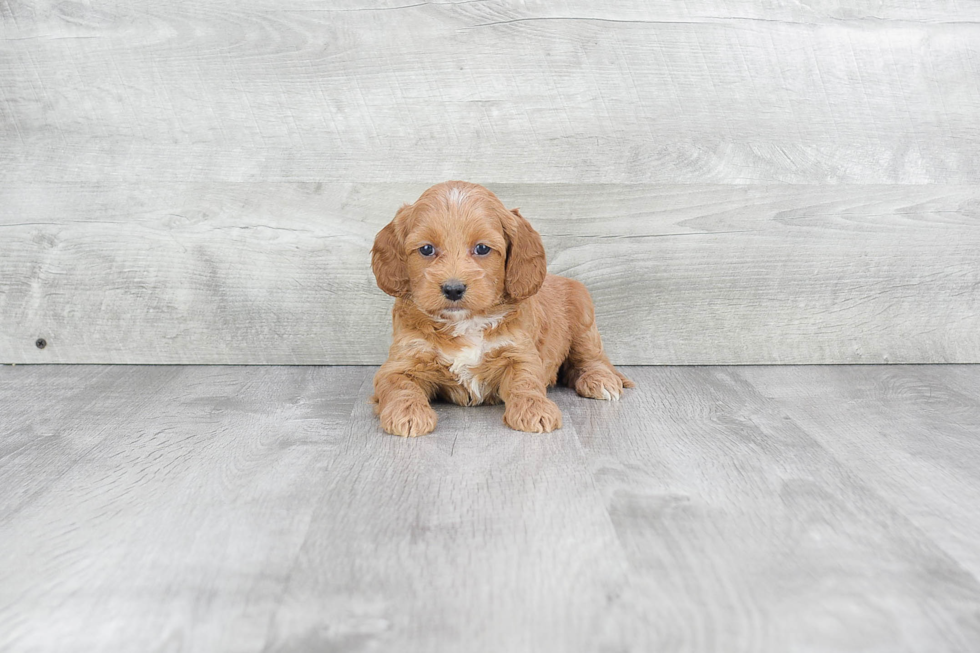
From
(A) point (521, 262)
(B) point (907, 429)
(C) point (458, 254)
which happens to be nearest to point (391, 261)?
(C) point (458, 254)

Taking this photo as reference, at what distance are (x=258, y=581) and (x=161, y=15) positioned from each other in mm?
2286

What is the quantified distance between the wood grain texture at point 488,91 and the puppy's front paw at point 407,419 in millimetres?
1047

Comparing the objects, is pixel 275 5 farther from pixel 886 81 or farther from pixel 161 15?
pixel 886 81

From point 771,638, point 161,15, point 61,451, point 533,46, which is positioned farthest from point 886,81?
point 61,451

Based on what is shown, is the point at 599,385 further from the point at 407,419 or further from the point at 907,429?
the point at 907,429

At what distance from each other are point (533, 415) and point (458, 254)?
0.49 m

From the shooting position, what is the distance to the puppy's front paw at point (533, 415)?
222 cm

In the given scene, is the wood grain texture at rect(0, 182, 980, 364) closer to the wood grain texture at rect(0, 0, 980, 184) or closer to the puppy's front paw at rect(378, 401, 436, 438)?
the wood grain texture at rect(0, 0, 980, 184)

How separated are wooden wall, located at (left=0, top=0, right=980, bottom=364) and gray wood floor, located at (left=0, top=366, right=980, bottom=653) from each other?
0.57 meters

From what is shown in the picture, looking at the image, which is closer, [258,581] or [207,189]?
[258,581]

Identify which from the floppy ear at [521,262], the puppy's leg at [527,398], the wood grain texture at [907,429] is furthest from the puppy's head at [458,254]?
the wood grain texture at [907,429]

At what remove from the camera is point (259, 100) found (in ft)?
9.53

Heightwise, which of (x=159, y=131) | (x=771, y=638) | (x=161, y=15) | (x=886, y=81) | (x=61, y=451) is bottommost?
(x=61, y=451)

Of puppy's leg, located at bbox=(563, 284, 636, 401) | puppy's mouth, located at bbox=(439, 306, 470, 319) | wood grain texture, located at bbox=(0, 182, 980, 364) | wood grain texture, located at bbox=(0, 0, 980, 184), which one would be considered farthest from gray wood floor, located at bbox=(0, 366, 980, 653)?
wood grain texture, located at bbox=(0, 0, 980, 184)
